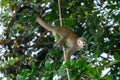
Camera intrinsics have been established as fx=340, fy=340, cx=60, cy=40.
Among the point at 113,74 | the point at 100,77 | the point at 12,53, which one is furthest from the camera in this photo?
the point at 12,53

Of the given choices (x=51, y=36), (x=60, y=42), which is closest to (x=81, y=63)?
(x=60, y=42)

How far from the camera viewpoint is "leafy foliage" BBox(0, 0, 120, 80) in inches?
108

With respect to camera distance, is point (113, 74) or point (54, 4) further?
point (54, 4)

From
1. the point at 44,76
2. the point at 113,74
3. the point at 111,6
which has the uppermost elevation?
the point at 111,6

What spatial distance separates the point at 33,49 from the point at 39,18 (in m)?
0.40

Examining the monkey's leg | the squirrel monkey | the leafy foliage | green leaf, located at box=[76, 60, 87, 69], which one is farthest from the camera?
the squirrel monkey

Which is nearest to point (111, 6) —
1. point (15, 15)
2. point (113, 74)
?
point (113, 74)

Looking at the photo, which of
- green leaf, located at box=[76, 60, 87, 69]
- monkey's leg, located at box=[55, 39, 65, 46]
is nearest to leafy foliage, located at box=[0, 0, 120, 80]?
monkey's leg, located at box=[55, 39, 65, 46]

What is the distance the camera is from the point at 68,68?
5.98 feet


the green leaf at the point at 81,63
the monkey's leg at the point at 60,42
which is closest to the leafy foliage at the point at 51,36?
the monkey's leg at the point at 60,42

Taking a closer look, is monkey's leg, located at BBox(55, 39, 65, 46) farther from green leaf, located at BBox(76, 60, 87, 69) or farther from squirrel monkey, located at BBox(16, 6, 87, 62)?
green leaf, located at BBox(76, 60, 87, 69)

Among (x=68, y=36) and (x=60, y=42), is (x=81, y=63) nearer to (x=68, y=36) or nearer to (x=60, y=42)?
(x=60, y=42)

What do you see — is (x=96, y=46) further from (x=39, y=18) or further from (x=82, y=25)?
(x=39, y=18)

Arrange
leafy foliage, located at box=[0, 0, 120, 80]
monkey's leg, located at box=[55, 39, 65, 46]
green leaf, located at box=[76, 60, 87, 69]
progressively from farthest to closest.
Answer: monkey's leg, located at box=[55, 39, 65, 46] < leafy foliage, located at box=[0, 0, 120, 80] < green leaf, located at box=[76, 60, 87, 69]
